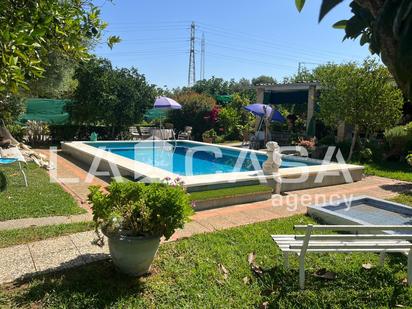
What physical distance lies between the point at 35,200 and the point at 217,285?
5624 millimetres

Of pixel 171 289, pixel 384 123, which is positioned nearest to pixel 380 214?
pixel 171 289

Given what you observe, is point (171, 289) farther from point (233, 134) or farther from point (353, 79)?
point (233, 134)

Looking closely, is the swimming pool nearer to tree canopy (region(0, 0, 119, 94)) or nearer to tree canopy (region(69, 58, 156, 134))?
tree canopy (region(69, 58, 156, 134))

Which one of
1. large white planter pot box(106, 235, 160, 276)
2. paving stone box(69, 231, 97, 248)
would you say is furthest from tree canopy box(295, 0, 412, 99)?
paving stone box(69, 231, 97, 248)

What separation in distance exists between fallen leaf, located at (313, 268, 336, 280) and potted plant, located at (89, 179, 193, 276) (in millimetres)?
2006

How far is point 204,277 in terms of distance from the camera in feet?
15.9

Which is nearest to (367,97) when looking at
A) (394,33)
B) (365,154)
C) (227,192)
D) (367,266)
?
(365,154)

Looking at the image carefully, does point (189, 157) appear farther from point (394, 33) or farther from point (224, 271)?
point (394, 33)

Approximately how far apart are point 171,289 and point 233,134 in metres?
22.4

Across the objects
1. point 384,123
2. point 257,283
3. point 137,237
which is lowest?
point 257,283

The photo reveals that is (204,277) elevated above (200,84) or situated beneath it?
situated beneath

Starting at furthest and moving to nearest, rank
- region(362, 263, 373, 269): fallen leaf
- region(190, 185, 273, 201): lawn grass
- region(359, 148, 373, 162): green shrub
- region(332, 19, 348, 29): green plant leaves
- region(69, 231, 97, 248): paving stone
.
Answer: region(359, 148, 373, 162): green shrub, region(190, 185, 273, 201): lawn grass, region(69, 231, 97, 248): paving stone, region(362, 263, 373, 269): fallen leaf, region(332, 19, 348, 29): green plant leaves

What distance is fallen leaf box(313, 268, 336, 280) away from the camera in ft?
16.0

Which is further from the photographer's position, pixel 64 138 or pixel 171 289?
pixel 64 138
